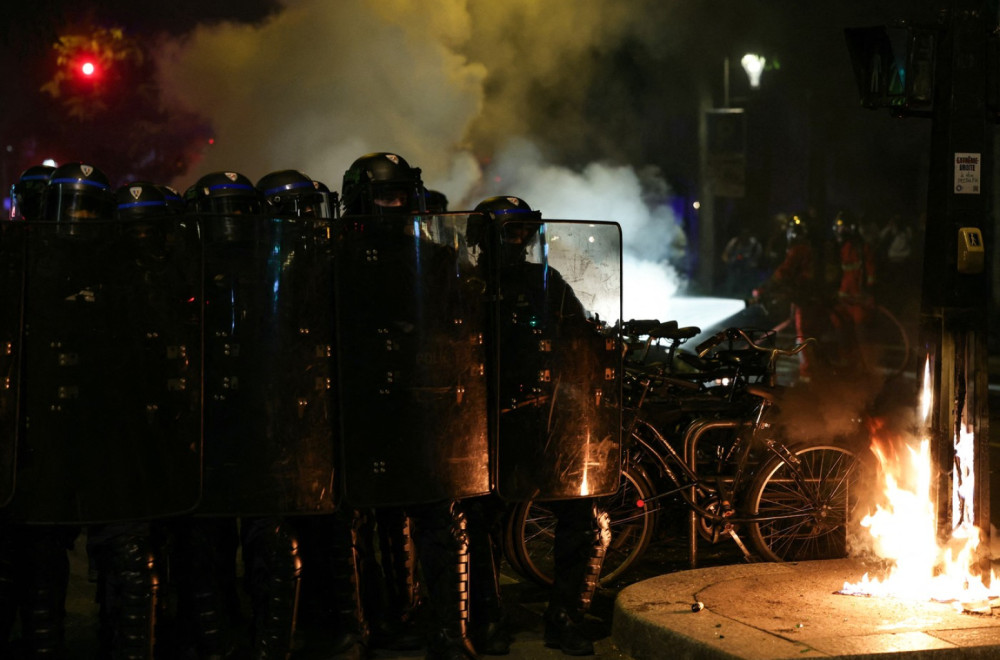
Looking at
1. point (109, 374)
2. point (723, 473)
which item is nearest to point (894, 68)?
point (723, 473)

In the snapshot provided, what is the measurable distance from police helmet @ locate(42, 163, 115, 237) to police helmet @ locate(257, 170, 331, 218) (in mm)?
991

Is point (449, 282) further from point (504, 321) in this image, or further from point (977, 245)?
point (977, 245)

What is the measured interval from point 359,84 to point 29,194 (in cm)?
788

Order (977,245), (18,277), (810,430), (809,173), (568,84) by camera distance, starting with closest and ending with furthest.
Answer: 1. (18,277)
2. (977,245)
3. (810,430)
4. (568,84)
5. (809,173)

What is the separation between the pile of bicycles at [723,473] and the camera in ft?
19.9

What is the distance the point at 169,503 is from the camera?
173 inches

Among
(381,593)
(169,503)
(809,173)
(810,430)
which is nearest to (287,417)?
(169,503)

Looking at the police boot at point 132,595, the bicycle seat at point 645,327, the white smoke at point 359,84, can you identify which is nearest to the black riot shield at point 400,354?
the police boot at point 132,595

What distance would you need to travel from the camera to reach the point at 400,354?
4.67 meters

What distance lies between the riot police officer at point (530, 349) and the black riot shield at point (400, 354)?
192mm

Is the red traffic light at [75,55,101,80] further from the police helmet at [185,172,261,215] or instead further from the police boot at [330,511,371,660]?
the police boot at [330,511,371,660]

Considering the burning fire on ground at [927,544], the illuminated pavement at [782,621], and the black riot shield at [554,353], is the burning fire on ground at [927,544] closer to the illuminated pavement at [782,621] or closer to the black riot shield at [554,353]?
the illuminated pavement at [782,621]

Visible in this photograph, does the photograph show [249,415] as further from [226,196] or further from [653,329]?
[653,329]

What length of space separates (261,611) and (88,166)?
86.5 inches
